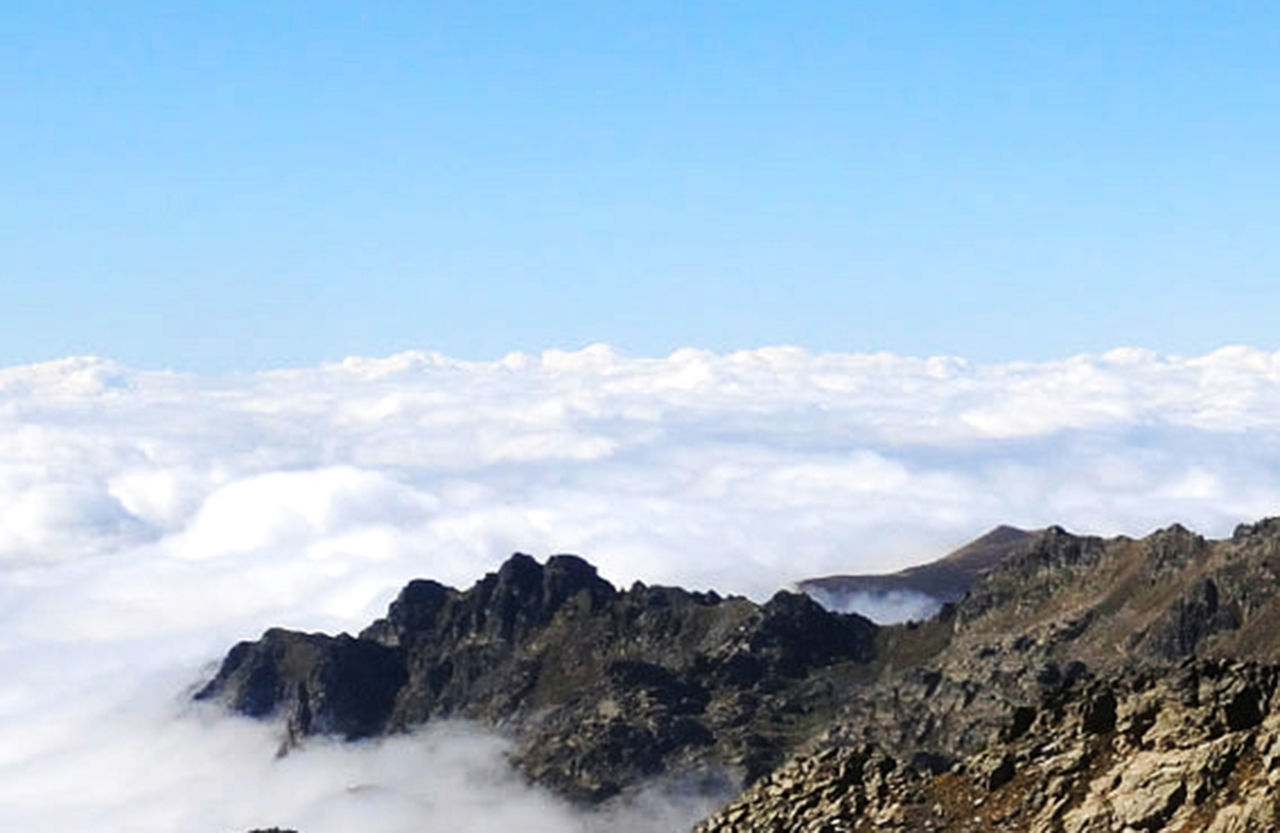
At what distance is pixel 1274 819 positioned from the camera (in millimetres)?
98938

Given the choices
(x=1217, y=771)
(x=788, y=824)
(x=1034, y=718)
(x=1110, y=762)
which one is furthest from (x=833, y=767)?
(x=1217, y=771)

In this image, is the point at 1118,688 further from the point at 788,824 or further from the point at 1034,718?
the point at 788,824

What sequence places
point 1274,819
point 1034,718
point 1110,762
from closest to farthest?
point 1274,819
point 1110,762
point 1034,718

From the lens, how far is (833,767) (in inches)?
5300

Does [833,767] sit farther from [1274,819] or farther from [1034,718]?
[1274,819]

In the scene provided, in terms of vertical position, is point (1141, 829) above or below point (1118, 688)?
below

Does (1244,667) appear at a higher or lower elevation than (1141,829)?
higher

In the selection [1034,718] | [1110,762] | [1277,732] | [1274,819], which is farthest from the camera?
[1034,718]

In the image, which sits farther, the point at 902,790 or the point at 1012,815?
the point at 902,790

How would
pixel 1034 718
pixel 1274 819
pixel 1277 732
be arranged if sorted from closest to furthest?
pixel 1274 819 → pixel 1277 732 → pixel 1034 718

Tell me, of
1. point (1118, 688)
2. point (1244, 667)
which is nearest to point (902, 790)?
point (1118, 688)

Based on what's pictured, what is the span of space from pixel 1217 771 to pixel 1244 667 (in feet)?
52.8

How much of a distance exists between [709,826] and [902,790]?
50.6 feet

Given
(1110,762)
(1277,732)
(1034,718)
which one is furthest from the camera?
(1034,718)
